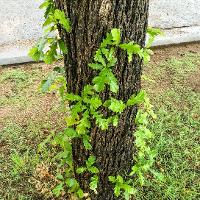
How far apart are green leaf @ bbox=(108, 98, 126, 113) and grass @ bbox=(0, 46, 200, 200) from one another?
448 mm

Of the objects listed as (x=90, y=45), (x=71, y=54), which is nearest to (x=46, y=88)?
(x=71, y=54)

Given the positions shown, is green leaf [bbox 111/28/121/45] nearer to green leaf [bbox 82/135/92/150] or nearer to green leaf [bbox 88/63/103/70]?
green leaf [bbox 88/63/103/70]

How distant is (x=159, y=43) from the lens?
15.1 feet

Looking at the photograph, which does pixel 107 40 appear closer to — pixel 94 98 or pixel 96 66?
pixel 96 66

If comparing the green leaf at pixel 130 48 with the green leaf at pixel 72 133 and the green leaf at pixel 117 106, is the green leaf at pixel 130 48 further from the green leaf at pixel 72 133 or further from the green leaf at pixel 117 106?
the green leaf at pixel 72 133

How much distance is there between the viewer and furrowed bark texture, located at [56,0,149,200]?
1.79 meters

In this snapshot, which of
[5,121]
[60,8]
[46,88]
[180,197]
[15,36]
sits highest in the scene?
[60,8]

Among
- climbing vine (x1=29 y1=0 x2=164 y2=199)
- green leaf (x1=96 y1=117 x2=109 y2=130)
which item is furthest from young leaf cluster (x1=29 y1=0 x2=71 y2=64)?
green leaf (x1=96 y1=117 x2=109 y2=130)

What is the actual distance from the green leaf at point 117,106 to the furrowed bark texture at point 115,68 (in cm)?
5

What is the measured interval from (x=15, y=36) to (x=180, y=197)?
10.5 feet

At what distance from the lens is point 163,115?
358cm

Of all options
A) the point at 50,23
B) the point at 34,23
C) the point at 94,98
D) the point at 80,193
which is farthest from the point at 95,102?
the point at 34,23

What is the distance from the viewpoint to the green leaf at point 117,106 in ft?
6.66

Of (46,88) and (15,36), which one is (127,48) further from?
(15,36)
